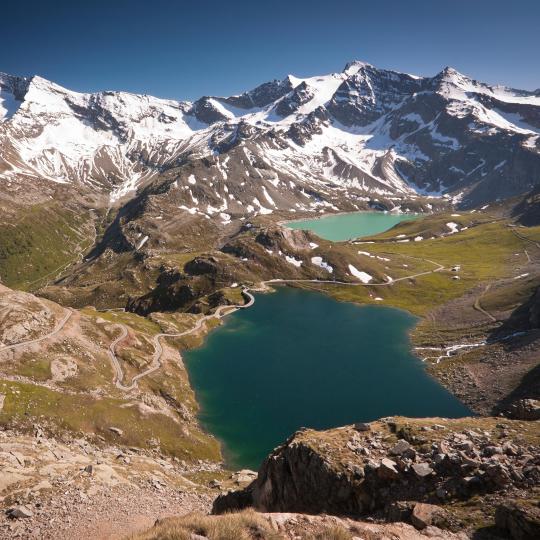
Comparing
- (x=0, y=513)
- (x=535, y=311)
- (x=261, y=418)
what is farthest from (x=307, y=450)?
(x=535, y=311)

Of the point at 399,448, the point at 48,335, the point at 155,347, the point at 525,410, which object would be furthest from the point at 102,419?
the point at 525,410

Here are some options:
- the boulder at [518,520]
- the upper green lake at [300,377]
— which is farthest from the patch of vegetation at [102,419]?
the boulder at [518,520]

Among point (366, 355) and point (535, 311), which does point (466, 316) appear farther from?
point (366, 355)

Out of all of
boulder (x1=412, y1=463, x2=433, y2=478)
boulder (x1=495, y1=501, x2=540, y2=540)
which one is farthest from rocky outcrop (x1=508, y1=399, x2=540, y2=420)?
boulder (x1=495, y1=501, x2=540, y2=540)

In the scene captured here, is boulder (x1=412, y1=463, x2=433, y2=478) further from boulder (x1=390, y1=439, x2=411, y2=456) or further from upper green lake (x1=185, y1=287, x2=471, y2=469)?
upper green lake (x1=185, y1=287, x2=471, y2=469)

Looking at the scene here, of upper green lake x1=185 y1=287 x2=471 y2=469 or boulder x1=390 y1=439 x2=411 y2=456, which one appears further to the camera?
upper green lake x1=185 y1=287 x2=471 y2=469

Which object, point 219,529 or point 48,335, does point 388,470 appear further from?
point 48,335

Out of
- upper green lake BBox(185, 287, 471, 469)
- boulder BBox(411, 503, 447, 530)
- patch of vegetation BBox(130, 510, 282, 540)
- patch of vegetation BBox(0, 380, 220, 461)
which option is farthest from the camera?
upper green lake BBox(185, 287, 471, 469)

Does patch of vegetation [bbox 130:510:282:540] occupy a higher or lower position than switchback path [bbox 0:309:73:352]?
lower
